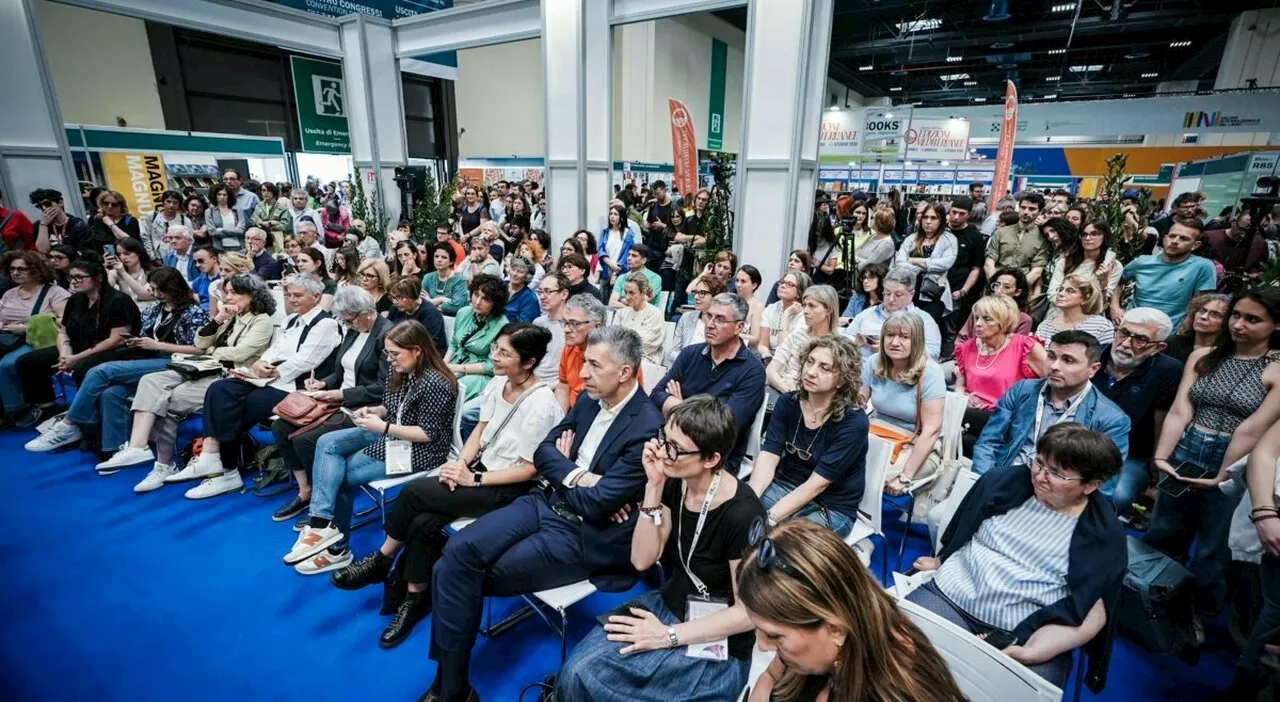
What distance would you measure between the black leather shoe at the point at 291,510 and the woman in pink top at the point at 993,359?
13.0ft

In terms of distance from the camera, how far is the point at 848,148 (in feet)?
43.9

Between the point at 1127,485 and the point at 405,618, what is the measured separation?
11.5 ft

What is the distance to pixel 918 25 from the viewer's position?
14844 mm

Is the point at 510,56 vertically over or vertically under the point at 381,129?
over

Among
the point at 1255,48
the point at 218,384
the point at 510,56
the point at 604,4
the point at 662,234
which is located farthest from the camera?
the point at 510,56

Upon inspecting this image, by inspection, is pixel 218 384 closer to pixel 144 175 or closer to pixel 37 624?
pixel 37 624

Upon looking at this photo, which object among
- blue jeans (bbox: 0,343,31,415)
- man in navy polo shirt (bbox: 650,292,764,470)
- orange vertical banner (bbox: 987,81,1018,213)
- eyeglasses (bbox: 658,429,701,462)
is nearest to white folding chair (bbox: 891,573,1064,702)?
eyeglasses (bbox: 658,429,701,462)

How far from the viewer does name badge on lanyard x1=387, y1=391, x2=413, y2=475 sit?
2885 mm

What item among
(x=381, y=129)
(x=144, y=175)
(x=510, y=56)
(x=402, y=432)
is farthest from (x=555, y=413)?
(x=510, y=56)

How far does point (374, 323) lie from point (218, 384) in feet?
3.32

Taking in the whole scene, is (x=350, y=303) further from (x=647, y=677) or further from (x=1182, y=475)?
(x=1182, y=475)

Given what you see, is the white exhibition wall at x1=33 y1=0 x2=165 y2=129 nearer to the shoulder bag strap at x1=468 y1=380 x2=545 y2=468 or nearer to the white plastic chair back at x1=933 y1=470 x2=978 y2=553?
the shoulder bag strap at x1=468 y1=380 x2=545 y2=468

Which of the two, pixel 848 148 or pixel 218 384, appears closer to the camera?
pixel 218 384

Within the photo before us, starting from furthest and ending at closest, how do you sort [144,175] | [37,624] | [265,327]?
1. [144,175]
2. [265,327]
3. [37,624]
